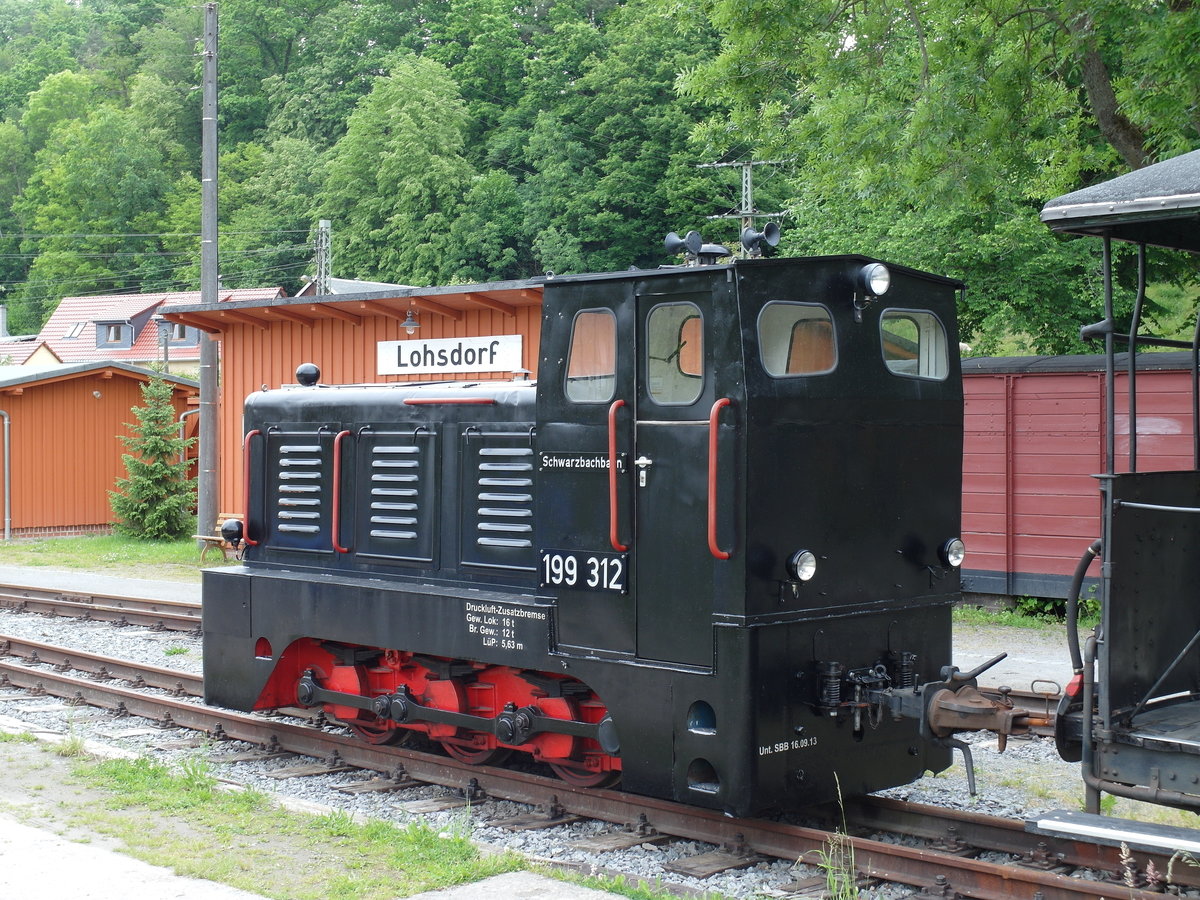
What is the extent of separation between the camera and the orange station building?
1645 centimetres

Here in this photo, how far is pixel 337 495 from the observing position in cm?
848

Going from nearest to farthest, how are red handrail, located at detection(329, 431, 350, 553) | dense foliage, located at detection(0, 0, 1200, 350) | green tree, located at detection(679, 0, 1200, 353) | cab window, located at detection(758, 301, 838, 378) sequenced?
1. cab window, located at detection(758, 301, 838, 378)
2. red handrail, located at detection(329, 431, 350, 553)
3. green tree, located at detection(679, 0, 1200, 353)
4. dense foliage, located at detection(0, 0, 1200, 350)

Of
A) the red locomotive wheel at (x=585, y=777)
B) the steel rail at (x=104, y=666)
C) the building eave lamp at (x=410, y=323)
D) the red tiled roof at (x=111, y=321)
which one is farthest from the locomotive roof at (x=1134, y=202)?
the red tiled roof at (x=111, y=321)

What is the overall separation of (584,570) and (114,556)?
1865 centimetres

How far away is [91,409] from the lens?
2762cm

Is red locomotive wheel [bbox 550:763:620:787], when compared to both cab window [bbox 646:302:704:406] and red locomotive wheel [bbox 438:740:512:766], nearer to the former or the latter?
red locomotive wheel [bbox 438:740:512:766]

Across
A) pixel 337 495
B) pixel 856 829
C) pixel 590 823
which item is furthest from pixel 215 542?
pixel 856 829

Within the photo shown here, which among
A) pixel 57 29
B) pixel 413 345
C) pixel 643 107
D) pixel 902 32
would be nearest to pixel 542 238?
pixel 643 107

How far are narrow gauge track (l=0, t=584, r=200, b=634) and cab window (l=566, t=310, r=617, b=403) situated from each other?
8.96 m

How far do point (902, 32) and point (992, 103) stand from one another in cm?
150

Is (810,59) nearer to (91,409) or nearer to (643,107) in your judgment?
(91,409)

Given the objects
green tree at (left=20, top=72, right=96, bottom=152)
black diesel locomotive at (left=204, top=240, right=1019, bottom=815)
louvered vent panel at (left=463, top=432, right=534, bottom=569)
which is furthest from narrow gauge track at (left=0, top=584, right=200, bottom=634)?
green tree at (left=20, top=72, right=96, bottom=152)

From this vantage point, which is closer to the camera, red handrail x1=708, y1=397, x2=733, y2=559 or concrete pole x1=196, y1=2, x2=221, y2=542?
red handrail x1=708, y1=397, x2=733, y2=559

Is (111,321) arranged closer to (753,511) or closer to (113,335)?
(113,335)
